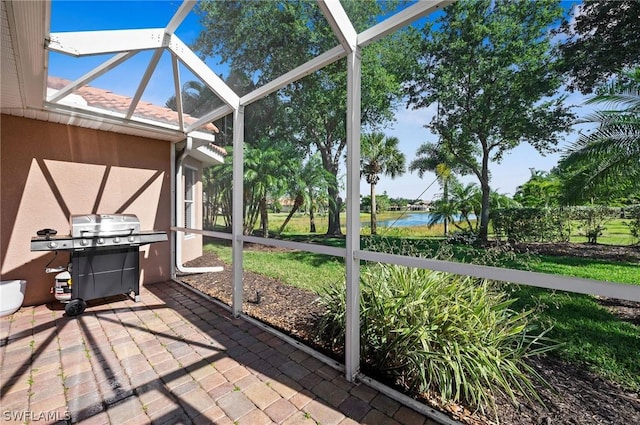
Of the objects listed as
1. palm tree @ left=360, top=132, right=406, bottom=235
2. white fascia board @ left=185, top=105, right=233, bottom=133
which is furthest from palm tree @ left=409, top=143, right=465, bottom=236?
white fascia board @ left=185, top=105, right=233, bottom=133

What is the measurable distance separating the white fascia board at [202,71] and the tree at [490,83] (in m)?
2.75

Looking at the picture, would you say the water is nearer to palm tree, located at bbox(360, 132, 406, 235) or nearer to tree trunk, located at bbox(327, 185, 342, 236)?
palm tree, located at bbox(360, 132, 406, 235)

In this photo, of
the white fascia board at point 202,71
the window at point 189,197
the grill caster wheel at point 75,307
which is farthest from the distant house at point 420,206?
the window at point 189,197

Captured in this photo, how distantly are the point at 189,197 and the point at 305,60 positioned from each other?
4.21 meters

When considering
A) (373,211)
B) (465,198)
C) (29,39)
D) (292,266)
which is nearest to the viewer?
(29,39)

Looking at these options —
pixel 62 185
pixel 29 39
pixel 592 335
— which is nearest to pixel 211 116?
pixel 29 39

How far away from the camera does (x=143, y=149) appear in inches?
225

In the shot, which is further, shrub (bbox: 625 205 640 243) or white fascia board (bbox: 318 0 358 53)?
shrub (bbox: 625 205 640 243)

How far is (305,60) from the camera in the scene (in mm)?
5480

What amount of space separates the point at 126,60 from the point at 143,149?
2.70m

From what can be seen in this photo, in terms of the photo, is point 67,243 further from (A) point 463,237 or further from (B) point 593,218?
(B) point 593,218

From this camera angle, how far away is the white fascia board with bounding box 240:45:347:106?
9.24 feet

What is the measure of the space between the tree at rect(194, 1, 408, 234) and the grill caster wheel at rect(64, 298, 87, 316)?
13.4 feet

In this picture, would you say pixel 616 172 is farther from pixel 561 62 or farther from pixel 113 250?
pixel 113 250
